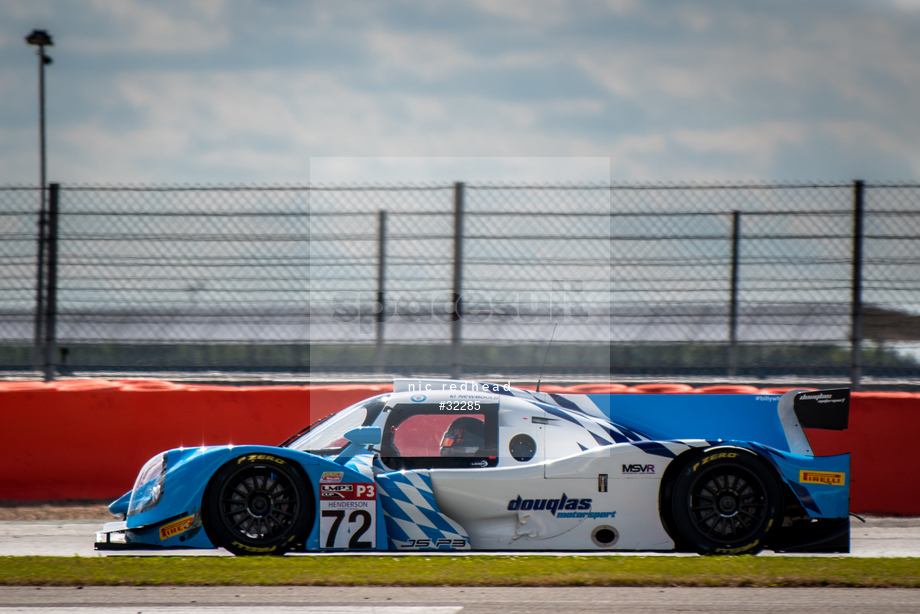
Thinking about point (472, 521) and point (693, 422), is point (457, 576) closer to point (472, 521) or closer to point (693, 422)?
point (472, 521)

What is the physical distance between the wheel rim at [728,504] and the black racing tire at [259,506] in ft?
7.93

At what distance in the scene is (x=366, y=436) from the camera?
6.01 meters

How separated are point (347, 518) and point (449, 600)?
131cm

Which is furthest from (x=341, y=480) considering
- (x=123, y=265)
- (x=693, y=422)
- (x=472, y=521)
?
(x=123, y=265)

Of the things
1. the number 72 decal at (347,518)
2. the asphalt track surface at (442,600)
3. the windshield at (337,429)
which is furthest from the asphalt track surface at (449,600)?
the windshield at (337,429)

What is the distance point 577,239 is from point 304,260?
8.32ft

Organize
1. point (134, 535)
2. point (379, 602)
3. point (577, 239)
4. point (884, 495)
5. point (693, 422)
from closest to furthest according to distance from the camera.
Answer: point (379, 602)
point (134, 535)
point (693, 422)
point (884, 495)
point (577, 239)

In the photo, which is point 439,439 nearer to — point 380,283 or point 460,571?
point 460,571

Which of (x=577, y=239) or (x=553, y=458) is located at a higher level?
(x=577, y=239)

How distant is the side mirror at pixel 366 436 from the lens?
19.7 ft

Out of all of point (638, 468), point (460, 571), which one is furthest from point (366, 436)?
point (638, 468)

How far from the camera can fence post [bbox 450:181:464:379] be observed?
28.6 feet

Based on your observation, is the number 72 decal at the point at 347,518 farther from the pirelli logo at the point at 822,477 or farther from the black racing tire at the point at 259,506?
the pirelli logo at the point at 822,477

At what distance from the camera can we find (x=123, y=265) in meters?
9.01
